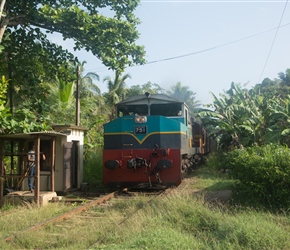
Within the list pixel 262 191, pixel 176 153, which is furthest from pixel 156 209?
pixel 176 153

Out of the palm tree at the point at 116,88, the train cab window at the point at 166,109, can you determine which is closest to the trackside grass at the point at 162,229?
the train cab window at the point at 166,109

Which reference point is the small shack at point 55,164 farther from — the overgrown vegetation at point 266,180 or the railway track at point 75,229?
the overgrown vegetation at point 266,180

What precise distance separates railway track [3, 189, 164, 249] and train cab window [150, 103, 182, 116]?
14.0 feet

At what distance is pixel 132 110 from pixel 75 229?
6852mm

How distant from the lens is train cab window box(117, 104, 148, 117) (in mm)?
13016

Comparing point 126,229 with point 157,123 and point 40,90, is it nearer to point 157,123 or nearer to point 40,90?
point 157,123

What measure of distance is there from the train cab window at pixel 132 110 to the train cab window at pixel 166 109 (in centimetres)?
27

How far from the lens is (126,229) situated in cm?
616

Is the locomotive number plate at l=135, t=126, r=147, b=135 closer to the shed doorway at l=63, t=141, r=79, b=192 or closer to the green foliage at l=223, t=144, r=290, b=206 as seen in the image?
the shed doorway at l=63, t=141, r=79, b=192

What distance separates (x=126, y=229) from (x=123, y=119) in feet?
20.1

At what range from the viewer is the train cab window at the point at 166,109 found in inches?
509

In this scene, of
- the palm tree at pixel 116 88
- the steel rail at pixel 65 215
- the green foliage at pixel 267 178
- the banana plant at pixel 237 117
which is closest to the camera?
the steel rail at pixel 65 215

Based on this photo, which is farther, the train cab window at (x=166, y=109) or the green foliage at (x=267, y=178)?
the train cab window at (x=166, y=109)

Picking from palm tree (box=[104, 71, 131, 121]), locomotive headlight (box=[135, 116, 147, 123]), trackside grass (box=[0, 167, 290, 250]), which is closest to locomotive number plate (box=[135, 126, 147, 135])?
locomotive headlight (box=[135, 116, 147, 123])
